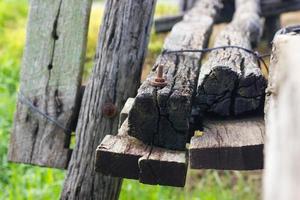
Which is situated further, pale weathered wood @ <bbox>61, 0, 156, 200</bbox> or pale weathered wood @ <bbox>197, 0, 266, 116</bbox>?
pale weathered wood @ <bbox>61, 0, 156, 200</bbox>

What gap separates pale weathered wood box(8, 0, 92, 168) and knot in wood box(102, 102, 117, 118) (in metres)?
0.24

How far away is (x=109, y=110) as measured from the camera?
3285 mm

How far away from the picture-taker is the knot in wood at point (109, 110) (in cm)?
329

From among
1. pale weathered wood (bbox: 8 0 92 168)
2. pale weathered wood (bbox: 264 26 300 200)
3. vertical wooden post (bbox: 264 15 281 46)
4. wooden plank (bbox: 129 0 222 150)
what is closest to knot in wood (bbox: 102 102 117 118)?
pale weathered wood (bbox: 8 0 92 168)

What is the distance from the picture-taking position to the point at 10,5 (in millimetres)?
9523

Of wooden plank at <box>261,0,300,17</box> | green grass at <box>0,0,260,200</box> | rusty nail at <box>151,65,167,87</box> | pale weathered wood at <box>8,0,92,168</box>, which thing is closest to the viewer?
rusty nail at <box>151,65,167,87</box>

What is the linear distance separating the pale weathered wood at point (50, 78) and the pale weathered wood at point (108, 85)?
0.18m

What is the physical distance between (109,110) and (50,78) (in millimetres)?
435

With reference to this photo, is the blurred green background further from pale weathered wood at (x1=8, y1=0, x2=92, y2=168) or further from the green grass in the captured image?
pale weathered wood at (x1=8, y1=0, x2=92, y2=168)

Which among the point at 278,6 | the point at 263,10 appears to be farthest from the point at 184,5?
the point at 278,6

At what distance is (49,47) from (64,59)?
11cm

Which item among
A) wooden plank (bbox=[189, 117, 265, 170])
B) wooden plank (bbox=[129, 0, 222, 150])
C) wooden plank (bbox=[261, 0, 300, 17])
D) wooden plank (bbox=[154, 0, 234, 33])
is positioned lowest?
wooden plank (bbox=[189, 117, 265, 170])

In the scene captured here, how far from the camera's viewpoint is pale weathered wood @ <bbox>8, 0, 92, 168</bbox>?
346cm

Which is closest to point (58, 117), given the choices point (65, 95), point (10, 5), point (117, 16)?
point (65, 95)
